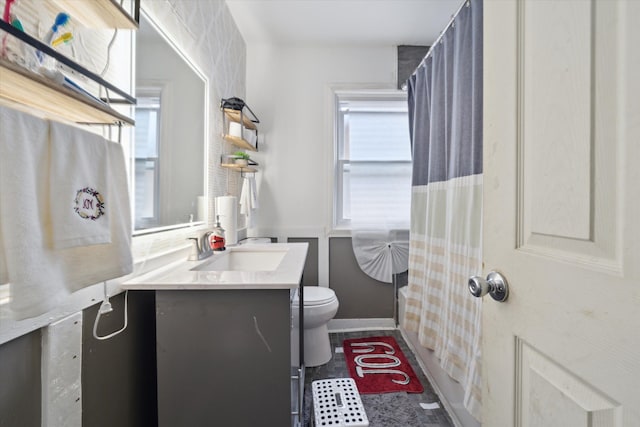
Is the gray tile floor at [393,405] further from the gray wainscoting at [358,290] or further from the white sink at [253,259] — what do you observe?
the white sink at [253,259]

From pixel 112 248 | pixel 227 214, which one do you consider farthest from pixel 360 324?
pixel 112 248

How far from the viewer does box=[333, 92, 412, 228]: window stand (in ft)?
7.53

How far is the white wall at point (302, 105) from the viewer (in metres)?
2.30

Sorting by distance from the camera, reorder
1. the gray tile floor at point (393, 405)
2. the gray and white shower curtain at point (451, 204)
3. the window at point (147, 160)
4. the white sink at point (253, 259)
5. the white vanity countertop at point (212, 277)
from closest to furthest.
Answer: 1. the white vanity countertop at point (212, 277)
2. the window at point (147, 160)
3. the gray and white shower curtain at point (451, 204)
4. the gray tile floor at point (393, 405)
5. the white sink at point (253, 259)

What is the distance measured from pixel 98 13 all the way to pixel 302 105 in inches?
69.0

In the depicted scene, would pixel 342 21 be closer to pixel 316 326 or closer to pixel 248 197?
pixel 248 197

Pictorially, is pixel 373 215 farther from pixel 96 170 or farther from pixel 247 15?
pixel 96 170

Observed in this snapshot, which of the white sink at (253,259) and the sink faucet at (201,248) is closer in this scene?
the sink faucet at (201,248)

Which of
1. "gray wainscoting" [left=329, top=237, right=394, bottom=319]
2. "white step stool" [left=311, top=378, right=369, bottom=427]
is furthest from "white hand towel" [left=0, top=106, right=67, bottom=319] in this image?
"gray wainscoting" [left=329, top=237, right=394, bottom=319]

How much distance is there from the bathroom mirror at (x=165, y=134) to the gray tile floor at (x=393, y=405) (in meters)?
1.19

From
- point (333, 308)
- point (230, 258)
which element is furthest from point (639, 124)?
point (333, 308)

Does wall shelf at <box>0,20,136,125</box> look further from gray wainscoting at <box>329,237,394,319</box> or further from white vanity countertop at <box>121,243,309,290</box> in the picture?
gray wainscoting at <box>329,237,394,319</box>

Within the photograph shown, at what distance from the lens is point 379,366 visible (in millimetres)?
1806

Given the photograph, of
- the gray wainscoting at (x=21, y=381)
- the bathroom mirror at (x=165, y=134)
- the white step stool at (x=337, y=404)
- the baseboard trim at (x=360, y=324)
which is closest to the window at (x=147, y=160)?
the bathroom mirror at (x=165, y=134)
